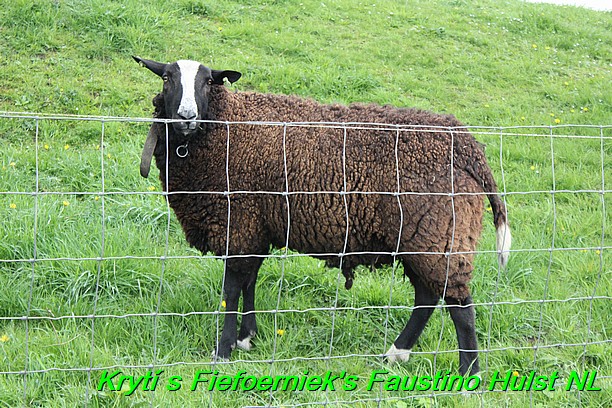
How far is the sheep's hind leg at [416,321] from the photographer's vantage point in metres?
4.13

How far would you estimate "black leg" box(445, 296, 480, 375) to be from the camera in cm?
383

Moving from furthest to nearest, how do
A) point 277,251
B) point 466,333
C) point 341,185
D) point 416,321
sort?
point 277,251
point 416,321
point 341,185
point 466,333

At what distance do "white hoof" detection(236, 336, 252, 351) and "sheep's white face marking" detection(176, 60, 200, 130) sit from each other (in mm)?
1432

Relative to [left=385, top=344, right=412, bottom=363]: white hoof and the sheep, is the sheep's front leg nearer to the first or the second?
the sheep

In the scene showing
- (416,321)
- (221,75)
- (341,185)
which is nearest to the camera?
(341,185)

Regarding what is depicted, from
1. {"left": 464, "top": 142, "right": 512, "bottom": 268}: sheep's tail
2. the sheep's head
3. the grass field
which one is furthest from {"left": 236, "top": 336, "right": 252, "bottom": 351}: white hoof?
{"left": 464, "top": 142, "right": 512, "bottom": 268}: sheep's tail

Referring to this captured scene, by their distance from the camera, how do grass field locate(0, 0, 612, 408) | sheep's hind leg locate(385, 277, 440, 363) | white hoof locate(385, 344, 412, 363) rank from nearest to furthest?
grass field locate(0, 0, 612, 408)
white hoof locate(385, 344, 412, 363)
sheep's hind leg locate(385, 277, 440, 363)

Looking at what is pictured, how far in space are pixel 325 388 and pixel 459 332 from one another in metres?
0.92

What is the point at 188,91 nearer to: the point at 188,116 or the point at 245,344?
the point at 188,116

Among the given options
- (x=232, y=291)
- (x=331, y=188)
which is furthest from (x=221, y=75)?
(x=232, y=291)

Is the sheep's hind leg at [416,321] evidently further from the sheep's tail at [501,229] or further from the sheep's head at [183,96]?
the sheep's head at [183,96]

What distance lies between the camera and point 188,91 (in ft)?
13.2

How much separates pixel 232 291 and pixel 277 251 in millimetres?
1118

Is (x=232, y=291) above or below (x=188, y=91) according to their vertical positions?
below
